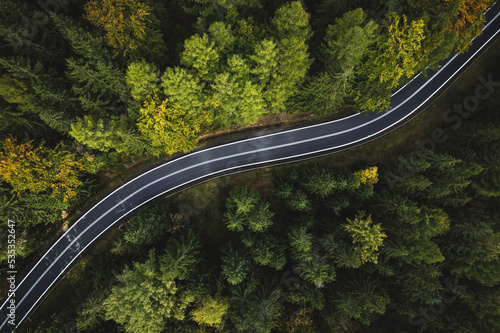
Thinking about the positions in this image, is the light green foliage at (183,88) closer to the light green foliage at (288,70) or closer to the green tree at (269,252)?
the light green foliage at (288,70)

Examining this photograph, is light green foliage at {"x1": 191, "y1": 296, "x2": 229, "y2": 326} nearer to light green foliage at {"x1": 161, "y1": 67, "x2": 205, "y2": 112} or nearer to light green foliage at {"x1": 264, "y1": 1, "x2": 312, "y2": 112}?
light green foliage at {"x1": 161, "y1": 67, "x2": 205, "y2": 112}

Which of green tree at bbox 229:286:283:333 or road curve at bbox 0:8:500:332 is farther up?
road curve at bbox 0:8:500:332

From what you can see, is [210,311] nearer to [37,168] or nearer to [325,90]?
[37,168]

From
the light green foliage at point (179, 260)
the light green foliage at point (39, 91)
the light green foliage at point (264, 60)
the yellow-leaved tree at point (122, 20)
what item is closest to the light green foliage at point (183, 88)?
the yellow-leaved tree at point (122, 20)

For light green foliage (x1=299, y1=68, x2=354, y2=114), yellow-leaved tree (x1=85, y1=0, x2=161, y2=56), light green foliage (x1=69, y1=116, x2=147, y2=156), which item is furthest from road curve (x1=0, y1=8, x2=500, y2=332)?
yellow-leaved tree (x1=85, y1=0, x2=161, y2=56)

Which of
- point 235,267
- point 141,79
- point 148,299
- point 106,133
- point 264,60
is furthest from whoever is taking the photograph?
point 235,267

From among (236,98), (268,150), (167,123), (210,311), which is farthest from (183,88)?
(210,311)

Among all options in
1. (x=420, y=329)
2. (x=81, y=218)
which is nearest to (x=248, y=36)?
(x=81, y=218)
